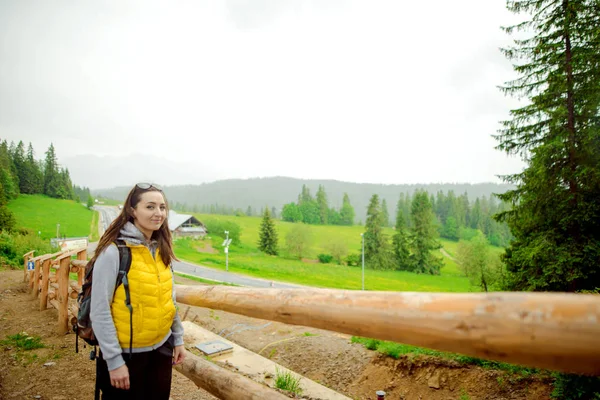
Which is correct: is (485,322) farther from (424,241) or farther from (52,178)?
(52,178)

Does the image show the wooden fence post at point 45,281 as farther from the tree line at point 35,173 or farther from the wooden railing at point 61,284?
the tree line at point 35,173

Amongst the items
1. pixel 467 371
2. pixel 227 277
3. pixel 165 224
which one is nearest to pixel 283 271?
pixel 227 277

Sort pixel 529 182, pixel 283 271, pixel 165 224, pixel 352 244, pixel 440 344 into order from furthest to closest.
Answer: pixel 352 244 < pixel 283 271 < pixel 529 182 < pixel 165 224 < pixel 440 344

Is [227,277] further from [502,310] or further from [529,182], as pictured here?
[502,310]

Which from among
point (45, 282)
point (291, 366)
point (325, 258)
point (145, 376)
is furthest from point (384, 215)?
point (145, 376)

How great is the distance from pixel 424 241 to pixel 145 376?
2013 inches

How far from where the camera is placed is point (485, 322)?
0.85 m

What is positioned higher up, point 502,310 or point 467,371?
point 502,310

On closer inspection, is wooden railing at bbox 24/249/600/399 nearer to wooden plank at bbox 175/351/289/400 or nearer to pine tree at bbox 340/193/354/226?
wooden plank at bbox 175/351/289/400

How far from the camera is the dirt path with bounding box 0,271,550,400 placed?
3.72 m

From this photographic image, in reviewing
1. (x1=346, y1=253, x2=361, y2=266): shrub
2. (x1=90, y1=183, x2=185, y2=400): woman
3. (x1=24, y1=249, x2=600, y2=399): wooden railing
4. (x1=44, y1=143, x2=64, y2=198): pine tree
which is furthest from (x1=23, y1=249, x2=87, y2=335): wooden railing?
(x1=44, y1=143, x2=64, y2=198): pine tree

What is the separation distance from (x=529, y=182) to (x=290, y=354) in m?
7.81

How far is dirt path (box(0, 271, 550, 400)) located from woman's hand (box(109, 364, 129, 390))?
78.7 inches

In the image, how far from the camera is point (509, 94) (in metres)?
9.42
